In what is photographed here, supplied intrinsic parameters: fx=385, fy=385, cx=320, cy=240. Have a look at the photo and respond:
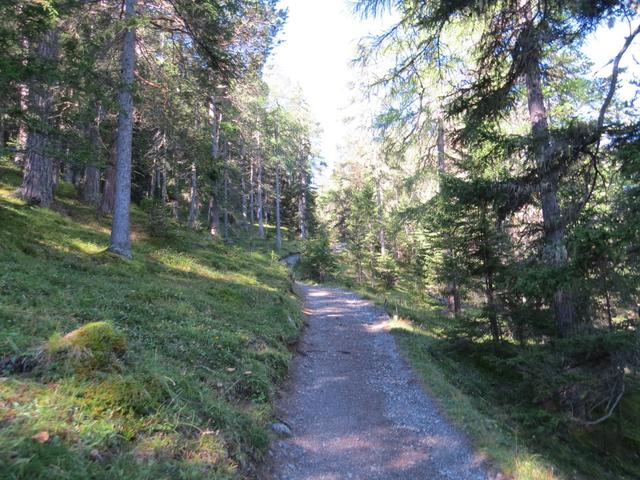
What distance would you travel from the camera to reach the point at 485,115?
8.16m

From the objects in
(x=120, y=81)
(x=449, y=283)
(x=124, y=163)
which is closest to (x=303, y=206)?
(x=449, y=283)

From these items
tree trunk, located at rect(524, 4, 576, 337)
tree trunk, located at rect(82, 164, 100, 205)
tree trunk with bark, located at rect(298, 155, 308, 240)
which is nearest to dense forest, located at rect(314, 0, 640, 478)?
tree trunk, located at rect(524, 4, 576, 337)

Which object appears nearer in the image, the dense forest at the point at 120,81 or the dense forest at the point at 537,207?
the dense forest at the point at 537,207

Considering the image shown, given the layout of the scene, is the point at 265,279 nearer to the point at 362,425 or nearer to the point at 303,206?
the point at 362,425

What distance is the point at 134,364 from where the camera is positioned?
13.9ft

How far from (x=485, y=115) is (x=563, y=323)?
4913mm

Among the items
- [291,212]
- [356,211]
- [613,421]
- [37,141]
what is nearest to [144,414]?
[613,421]

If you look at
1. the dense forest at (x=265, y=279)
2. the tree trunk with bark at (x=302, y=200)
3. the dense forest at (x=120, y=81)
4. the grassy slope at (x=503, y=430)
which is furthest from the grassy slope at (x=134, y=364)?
the tree trunk with bark at (x=302, y=200)

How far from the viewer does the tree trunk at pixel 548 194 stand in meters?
7.46

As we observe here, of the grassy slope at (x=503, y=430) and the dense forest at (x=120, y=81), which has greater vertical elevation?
the dense forest at (x=120, y=81)

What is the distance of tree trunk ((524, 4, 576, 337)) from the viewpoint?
7.46 metres

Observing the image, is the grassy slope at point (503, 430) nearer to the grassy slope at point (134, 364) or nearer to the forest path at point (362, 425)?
the forest path at point (362, 425)

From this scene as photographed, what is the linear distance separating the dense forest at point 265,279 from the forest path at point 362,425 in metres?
0.41

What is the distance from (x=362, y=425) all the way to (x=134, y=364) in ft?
12.4
